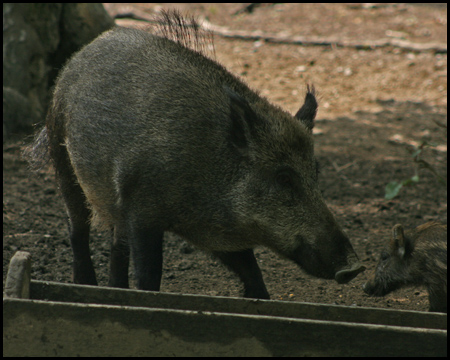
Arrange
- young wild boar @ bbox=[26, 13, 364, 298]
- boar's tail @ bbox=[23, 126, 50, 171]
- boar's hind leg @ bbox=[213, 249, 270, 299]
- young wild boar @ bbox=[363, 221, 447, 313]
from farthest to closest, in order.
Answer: boar's tail @ bbox=[23, 126, 50, 171]
boar's hind leg @ bbox=[213, 249, 270, 299]
young wild boar @ bbox=[363, 221, 447, 313]
young wild boar @ bbox=[26, 13, 364, 298]

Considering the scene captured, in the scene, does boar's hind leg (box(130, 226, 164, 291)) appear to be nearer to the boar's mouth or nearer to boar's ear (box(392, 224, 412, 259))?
the boar's mouth

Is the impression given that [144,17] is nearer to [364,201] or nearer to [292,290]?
[364,201]

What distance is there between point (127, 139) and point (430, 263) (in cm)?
223

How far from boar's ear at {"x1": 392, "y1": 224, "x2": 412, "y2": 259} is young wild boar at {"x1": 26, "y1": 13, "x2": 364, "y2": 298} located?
34.7 inches

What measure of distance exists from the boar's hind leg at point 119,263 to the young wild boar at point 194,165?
17 millimetres

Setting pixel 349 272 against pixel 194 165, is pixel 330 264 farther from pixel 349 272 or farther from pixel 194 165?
pixel 194 165

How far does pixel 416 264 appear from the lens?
4.55 meters

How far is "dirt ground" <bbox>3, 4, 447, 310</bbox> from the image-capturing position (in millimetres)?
5461

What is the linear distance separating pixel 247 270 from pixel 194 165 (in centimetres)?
92

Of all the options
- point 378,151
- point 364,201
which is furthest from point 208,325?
point 378,151

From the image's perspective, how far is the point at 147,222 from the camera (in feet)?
13.7

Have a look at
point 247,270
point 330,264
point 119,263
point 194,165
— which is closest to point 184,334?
point 330,264

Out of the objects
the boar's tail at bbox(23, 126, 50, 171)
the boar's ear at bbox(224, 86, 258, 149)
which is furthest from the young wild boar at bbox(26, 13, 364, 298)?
the boar's tail at bbox(23, 126, 50, 171)

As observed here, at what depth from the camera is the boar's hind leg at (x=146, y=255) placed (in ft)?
13.8
